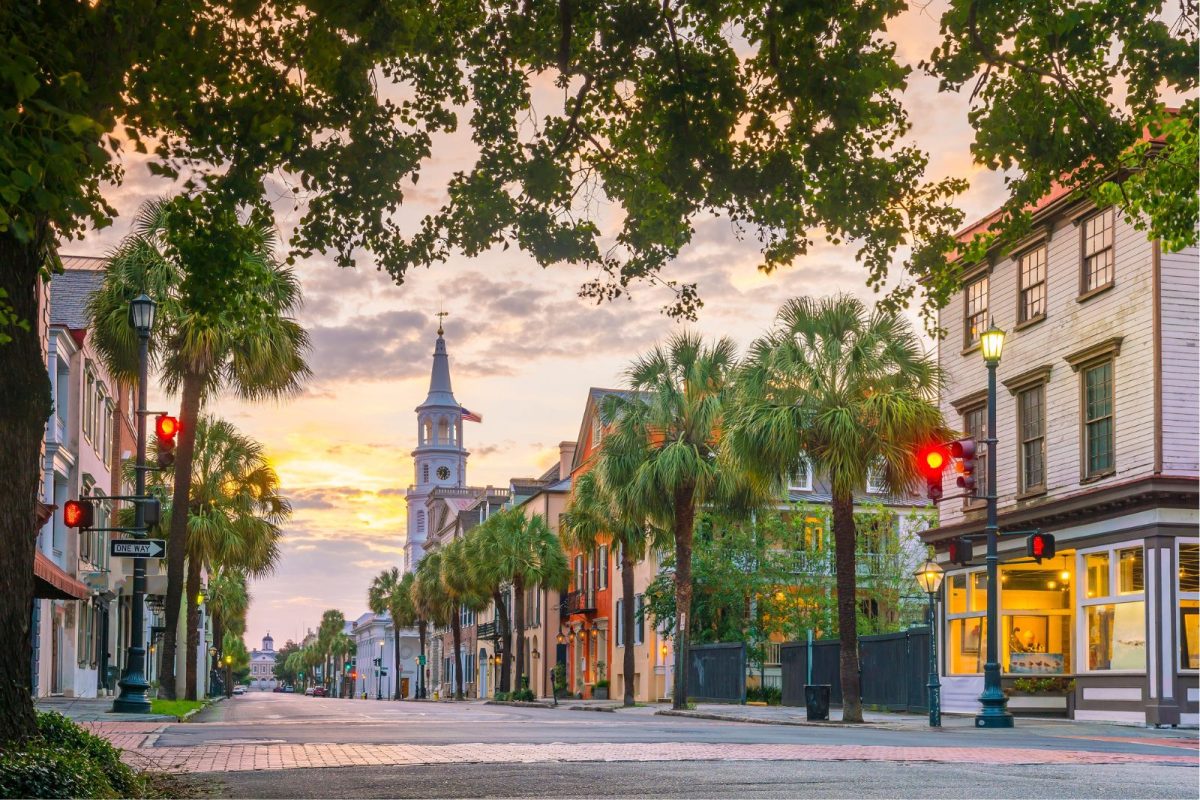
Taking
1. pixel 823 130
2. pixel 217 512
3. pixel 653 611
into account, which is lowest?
pixel 653 611

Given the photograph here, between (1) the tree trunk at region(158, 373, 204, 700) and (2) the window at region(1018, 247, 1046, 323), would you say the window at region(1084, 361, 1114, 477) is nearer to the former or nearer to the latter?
(2) the window at region(1018, 247, 1046, 323)

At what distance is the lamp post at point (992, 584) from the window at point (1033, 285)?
16.7 ft

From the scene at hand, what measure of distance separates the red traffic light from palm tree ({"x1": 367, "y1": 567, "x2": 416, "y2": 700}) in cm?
7315

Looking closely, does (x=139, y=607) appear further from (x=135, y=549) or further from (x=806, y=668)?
(x=806, y=668)

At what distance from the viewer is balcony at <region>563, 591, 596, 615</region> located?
67.5 m

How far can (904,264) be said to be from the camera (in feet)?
45.1

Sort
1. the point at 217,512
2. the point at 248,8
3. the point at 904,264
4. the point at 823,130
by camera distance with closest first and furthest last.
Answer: the point at 248,8 → the point at 823,130 → the point at 904,264 → the point at 217,512

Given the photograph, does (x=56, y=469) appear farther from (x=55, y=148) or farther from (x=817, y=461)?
(x=55, y=148)

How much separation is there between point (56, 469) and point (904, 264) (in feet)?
→ 98.0

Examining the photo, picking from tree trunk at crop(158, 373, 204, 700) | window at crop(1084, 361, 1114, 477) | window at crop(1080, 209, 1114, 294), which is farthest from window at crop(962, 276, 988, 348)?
tree trunk at crop(158, 373, 204, 700)

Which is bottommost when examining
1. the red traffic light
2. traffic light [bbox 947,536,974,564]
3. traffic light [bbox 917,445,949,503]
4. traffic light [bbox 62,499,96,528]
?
traffic light [bbox 947,536,974,564]

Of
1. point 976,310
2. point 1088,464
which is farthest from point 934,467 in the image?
point 976,310

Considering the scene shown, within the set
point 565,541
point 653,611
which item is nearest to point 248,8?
point 565,541

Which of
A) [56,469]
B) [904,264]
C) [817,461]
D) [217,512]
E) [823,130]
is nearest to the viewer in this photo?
[823,130]
